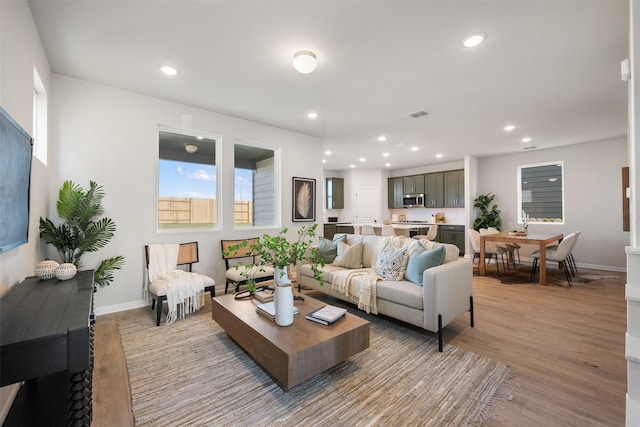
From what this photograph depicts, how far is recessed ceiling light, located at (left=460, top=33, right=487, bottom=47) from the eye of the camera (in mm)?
2299

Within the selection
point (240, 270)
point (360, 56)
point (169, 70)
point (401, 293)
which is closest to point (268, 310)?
point (401, 293)

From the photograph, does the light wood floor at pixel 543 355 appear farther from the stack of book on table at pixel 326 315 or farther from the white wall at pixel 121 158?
the stack of book on table at pixel 326 315

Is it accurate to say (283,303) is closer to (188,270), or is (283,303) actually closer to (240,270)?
(240,270)

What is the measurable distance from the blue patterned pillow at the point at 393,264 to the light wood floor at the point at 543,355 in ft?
2.46

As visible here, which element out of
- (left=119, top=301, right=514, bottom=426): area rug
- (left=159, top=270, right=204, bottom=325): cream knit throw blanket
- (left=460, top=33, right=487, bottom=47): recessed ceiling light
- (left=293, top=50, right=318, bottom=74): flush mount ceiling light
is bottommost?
(left=119, top=301, right=514, bottom=426): area rug

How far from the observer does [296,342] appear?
182cm

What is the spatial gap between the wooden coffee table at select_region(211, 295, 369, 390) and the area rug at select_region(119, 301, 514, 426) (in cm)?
17

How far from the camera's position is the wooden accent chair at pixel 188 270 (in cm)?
290

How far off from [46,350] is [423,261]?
268cm

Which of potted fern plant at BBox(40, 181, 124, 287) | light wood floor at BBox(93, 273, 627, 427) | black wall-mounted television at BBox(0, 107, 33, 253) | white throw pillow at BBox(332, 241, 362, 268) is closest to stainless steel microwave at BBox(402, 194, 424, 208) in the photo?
light wood floor at BBox(93, 273, 627, 427)

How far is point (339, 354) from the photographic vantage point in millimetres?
1938

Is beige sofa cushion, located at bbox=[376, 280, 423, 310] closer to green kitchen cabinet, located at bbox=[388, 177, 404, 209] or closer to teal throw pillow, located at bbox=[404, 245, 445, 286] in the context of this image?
teal throw pillow, located at bbox=[404, 245, 445, 286]

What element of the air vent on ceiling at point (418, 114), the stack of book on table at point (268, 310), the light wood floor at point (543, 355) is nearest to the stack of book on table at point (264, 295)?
the stack of book on table at point (268, 310)

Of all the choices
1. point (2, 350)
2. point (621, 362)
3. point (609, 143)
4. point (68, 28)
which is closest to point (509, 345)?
point (621, 362)
